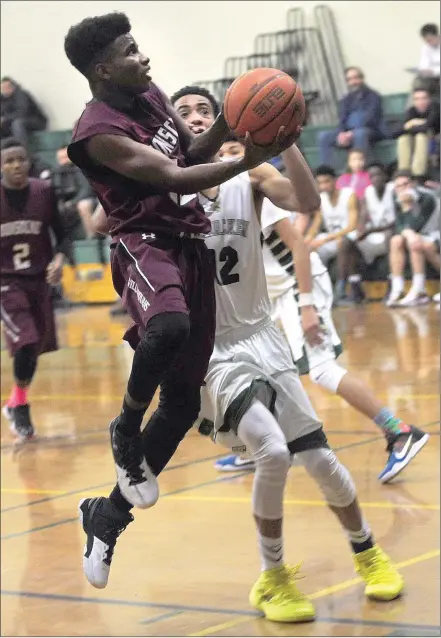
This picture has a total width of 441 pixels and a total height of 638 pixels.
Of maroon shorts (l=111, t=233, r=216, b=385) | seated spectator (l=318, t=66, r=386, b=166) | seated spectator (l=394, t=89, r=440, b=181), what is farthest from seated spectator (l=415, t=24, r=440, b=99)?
maroon shorts (l=111, t=233, r=216, b=385)

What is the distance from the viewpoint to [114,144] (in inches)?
126

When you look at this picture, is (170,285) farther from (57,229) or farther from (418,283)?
(418,283)

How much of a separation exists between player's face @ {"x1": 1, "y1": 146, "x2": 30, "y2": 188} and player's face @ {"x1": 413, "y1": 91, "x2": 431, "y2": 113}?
274 inches

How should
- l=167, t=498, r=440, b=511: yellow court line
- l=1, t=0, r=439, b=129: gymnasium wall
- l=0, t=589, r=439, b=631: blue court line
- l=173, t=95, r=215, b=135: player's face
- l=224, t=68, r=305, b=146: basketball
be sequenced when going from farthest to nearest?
l=1, t=0, r=439, b=129: gymnasium wall
l=167, t=498, r=440, b=511: yellow court line
l=0, t=589, r=439, b=631: blue court line
l=173, t=95, r=215, b=135: player's face
l=224, t=68, r=305, b=146: basketball

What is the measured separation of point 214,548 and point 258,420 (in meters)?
1.47

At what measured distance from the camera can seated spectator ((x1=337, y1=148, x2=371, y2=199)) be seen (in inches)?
571

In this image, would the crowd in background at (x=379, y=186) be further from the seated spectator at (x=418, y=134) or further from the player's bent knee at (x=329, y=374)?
the player's bent knee at (x=329, y=374)

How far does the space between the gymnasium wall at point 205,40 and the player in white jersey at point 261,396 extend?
6.53 m

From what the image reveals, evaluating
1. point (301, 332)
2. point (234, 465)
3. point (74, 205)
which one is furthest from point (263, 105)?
point (74, 205)

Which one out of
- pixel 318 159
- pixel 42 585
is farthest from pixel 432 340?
pixel 42 585

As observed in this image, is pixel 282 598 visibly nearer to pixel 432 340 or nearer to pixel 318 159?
pixel 432 340

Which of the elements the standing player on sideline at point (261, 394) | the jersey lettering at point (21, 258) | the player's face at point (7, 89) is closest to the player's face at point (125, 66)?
the standing player on sideline at point (261, 394)

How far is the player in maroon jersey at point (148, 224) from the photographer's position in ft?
10.3

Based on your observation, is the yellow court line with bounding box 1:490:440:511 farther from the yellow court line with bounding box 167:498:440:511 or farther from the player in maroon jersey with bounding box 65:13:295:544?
the player in maroon jersey with bounding box 65:13:295:544
